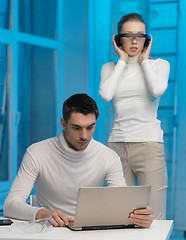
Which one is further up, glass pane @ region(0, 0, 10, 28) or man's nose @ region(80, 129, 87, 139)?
glass pane @ region(0, 0, 10, 28)

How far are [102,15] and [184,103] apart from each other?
1.17m

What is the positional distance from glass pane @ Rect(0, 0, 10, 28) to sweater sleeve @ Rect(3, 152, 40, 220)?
2.25 metres

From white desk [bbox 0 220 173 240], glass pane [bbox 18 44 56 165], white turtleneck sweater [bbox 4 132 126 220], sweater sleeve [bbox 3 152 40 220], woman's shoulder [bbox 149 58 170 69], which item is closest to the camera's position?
white desk [bbox 0 220 173 240]

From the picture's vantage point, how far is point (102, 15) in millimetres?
4770

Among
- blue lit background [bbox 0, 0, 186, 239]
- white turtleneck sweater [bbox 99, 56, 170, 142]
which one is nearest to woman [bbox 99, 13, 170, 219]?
white turtleneck sweater [bbox 99, 56, 170, 142]

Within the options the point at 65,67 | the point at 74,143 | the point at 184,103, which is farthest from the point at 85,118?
the point at 65,67

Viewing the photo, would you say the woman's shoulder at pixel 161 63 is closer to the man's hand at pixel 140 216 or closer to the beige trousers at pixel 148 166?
the beige trousers at pixel 148 166

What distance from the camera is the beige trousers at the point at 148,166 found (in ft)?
9.64

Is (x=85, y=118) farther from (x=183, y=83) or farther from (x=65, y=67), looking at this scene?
(x=65, y=67)

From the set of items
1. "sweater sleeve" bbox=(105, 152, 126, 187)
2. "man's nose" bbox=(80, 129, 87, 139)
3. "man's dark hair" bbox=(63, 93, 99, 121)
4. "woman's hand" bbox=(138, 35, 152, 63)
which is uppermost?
"woman's hand" bbox=(138, 35, 152, 63)

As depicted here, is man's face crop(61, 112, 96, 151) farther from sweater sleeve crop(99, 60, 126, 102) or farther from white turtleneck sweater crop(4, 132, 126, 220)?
sweater sleeve crop(99, 60, 126, 102)

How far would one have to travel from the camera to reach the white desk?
1.83 meters

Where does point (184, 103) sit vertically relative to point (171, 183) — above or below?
above

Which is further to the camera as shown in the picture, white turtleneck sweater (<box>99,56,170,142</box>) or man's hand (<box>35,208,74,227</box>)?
white turtleneck sweater (<box>99,56,170,142</box>)
